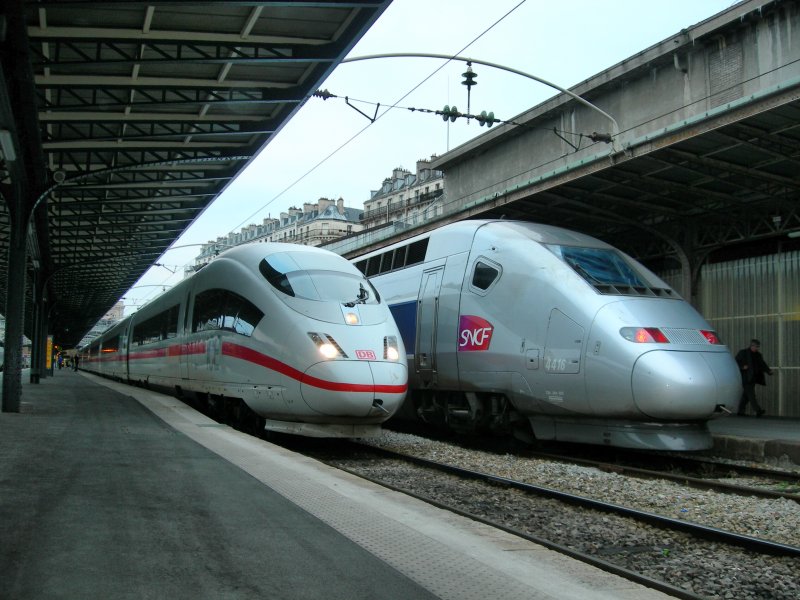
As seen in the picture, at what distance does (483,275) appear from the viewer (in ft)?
36.4

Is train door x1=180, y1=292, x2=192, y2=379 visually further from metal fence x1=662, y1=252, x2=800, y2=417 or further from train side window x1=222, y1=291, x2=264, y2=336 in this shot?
metal fence x1=662, y1=252, x2=800, y2=417

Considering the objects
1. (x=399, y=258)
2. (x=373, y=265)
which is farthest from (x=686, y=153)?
(x=373, y=265)

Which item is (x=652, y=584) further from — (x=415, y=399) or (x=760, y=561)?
(x=415, y=399)

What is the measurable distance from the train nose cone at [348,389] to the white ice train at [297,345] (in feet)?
0.04

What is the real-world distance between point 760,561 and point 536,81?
9900 millimetres

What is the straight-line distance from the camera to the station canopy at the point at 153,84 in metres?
10.4

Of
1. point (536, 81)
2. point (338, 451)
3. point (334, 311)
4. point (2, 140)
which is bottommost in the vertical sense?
point (338, 451)

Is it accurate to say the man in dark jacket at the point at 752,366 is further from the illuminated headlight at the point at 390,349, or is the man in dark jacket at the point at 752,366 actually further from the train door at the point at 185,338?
the train door at the point at 185,338

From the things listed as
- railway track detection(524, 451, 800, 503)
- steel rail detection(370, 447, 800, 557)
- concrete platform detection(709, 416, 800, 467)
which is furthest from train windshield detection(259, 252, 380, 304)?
concrete platform detection(709, 416, 800, 467)

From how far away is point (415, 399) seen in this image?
13.4m

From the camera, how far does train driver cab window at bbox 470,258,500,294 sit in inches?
427

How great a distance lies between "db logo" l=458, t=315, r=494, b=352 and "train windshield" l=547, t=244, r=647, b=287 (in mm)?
1524

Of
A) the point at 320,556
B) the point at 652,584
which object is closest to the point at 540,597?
the point at 652,584

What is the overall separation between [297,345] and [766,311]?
1050cm
